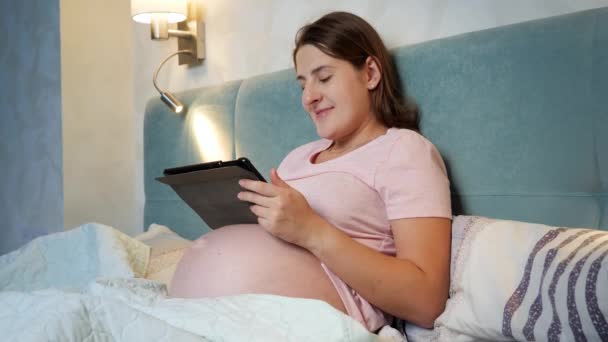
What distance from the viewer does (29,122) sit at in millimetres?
2818

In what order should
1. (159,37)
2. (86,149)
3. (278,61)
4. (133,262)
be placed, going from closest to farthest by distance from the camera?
1. (133,262)
2. (278,61)
3. (159,37)
4. (86,149)

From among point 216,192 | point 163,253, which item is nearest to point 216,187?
point 216,192

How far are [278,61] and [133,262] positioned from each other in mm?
756

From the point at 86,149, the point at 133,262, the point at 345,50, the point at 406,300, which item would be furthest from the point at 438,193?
the point at 86,149

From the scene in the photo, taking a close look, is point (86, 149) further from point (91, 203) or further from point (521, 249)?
point (521, 249)

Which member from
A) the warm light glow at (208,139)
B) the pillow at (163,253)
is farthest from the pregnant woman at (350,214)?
the warm light glow at (208,139)

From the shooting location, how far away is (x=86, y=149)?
2.52 metres

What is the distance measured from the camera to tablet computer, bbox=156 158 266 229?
1058 mm

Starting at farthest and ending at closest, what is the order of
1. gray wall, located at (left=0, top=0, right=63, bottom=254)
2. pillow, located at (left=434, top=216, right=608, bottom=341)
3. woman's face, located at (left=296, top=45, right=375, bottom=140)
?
1. gray wall, located at (left=0, top=0, right=63, bottom=254)
2. woman's face, located at (left=296, top=45, right=375, bottom=140)
3. pillow, located at (left=434, top=216, right=608, bottom=341)

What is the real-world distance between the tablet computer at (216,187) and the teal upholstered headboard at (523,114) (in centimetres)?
43

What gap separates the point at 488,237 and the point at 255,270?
411mm

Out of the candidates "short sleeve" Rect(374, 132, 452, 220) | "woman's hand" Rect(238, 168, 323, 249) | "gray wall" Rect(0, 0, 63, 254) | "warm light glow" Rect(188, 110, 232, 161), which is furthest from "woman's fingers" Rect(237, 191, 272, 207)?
"gray wall" Rect(0, 0, 63, 254)

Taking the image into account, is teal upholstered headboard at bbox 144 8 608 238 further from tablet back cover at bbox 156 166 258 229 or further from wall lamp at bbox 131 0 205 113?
wall lamp at bbox 131 0 205 113

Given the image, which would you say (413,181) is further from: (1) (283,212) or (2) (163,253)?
(2) (163,253)
